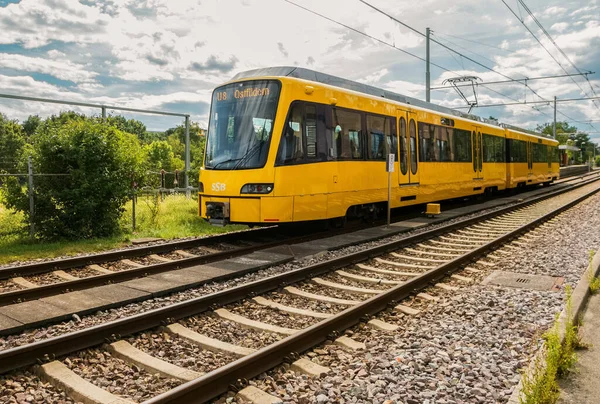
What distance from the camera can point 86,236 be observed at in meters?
11.3

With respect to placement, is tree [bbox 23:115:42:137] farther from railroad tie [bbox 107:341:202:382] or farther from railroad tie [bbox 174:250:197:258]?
railroad tie [bbox 107:341:202:382]

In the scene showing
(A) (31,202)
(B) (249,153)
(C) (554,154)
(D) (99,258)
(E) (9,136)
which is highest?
(E) (9,136)

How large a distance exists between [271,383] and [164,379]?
868 mm

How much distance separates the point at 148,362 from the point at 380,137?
9.79 metres

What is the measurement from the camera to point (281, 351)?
4.34 m

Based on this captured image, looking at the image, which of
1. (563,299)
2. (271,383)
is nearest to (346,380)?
(271,383)

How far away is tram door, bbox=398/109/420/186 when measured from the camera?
13959 millimetres

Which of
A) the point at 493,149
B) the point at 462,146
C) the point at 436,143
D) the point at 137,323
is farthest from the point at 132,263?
the point at 493,149

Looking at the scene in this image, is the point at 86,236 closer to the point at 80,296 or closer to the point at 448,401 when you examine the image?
the point at 80,296

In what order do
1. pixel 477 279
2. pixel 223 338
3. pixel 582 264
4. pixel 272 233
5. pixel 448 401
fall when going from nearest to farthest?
pixel 448 401 < pixel 223 338 < pixel 477 279 < pixel 582 264 < pixel 272 233

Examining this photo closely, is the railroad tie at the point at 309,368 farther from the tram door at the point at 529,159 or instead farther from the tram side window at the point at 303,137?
the tram door at the point at 529,159

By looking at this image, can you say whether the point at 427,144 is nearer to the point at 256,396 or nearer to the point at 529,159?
the point at 256,396

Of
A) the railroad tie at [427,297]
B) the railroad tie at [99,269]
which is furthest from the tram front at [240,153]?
the railroad tie at [427,297]

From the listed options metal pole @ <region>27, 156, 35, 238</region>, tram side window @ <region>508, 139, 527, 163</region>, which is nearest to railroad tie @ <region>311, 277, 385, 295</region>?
metal pole @ <region>27, 156, 35, 238</region>
